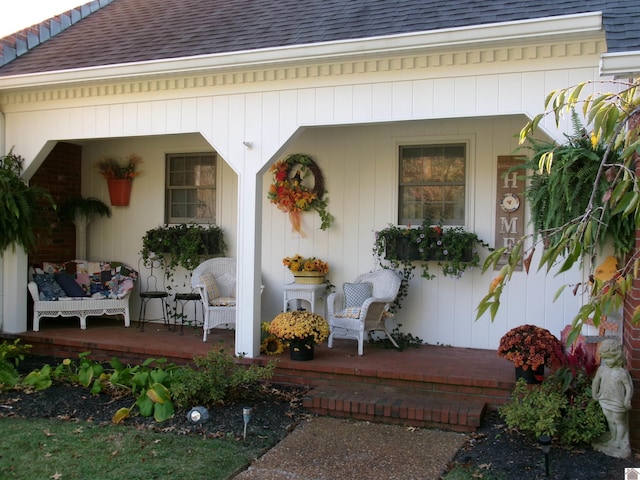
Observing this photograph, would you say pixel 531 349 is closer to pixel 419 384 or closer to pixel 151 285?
pixel 419 384

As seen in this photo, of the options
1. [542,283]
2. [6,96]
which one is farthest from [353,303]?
[6,96]

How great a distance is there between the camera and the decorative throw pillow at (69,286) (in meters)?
7.50

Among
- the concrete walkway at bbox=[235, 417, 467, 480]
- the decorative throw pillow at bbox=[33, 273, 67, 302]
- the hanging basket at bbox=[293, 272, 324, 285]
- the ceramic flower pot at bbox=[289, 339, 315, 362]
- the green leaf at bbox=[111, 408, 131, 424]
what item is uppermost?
the hanging basket at bbox=[293, 272, 324, 285]

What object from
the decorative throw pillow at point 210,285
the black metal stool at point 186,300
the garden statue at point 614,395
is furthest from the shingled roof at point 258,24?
the black metal stool at point 186,300

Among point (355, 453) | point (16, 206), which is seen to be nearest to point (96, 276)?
point (16, 206)

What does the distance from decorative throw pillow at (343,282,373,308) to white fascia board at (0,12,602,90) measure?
245cm

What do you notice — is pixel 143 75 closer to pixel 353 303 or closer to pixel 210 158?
pixel 210 158

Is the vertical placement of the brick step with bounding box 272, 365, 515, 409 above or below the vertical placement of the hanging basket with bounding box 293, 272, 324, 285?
below

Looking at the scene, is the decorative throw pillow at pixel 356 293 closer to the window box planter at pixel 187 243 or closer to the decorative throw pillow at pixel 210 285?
the decorative throw pillow at pixel 210 285

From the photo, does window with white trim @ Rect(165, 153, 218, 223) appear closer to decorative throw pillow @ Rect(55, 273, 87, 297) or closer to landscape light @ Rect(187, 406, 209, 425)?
decorative throw pillow @ Rect(55, 273, 87, 297)

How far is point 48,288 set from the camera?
289 inches

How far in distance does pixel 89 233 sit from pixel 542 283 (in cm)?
590

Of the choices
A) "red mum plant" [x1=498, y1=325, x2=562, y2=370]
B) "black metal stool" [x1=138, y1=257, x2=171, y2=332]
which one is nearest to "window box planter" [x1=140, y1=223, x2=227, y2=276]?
A: "black metal stool" [x1=138, y1=257, x2=171, y2=332]

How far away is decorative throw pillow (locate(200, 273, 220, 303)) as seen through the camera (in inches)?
270
